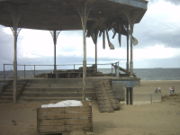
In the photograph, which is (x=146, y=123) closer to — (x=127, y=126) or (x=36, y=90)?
(x=127, y=126)

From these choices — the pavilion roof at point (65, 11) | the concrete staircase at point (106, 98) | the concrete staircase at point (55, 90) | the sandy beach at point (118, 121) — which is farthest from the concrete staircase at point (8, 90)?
the concrete staircase at point (106, 98)

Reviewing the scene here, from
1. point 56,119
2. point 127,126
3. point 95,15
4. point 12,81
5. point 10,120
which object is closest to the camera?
point 56,119

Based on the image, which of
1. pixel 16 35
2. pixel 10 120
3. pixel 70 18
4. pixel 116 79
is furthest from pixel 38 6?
pixel 10 120

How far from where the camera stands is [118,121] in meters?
16.0

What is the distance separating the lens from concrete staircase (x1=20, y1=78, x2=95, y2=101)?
20781 mm

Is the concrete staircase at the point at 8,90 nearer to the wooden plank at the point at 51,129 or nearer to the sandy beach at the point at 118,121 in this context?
the sandy beach at the point at 118,121

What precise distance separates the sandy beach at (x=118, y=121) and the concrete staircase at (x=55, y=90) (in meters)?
1.12

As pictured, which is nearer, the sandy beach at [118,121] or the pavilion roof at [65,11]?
the sandy beach at [118,121]

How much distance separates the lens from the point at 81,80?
2170 centimetres

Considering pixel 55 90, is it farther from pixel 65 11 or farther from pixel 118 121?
pixel 118 121

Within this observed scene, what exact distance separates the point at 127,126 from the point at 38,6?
35.1ft

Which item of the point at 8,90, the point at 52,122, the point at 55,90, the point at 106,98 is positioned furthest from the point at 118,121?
the point at 8,90

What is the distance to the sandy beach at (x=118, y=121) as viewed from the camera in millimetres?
13469

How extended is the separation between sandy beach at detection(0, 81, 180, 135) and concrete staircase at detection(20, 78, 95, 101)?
1.12m
